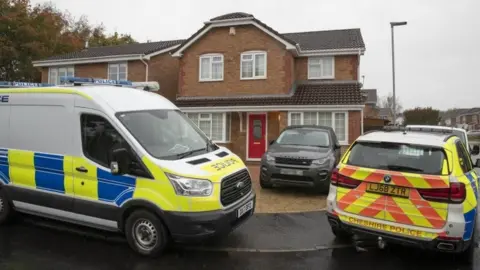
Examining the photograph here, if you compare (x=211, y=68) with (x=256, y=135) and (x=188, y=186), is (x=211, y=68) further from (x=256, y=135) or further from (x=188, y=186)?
(x=188, y=186)

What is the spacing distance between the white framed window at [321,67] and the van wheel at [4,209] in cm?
1336

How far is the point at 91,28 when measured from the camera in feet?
140

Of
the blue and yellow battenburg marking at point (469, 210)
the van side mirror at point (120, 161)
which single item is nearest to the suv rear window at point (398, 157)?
the blue and yellow battenburg marking at point (469, 210)

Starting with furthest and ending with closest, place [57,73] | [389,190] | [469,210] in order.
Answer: [57,73]
[389,190]
[469,210]

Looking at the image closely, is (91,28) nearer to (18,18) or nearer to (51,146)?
(18,18)

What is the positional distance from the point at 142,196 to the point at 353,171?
109 inches

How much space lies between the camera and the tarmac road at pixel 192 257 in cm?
455

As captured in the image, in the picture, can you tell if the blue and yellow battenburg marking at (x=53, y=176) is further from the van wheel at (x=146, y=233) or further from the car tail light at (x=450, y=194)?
the car tail light at (x=450, y=194)

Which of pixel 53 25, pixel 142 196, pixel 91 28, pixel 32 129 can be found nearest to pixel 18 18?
pixel 53 25

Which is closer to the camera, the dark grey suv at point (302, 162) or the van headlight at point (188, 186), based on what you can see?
the van headlight at point (188, 186)

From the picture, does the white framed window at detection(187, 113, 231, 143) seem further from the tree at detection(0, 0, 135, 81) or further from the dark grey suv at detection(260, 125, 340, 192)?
the tree at detection(0, 0, 135, 81)

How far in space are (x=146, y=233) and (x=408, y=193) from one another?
11.0 ft

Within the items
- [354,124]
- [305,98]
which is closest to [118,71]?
[305,98]

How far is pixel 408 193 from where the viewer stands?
4219 mm
